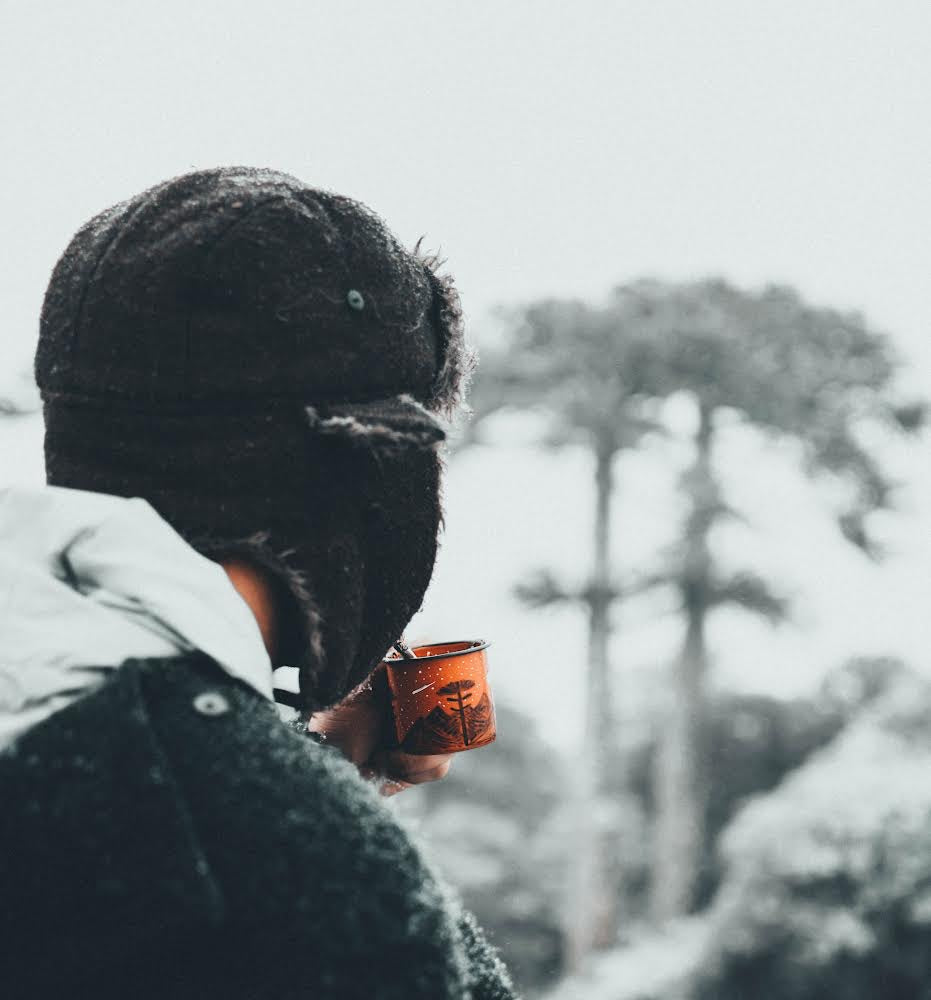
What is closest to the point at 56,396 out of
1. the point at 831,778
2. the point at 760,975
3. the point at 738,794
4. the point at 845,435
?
the point at 760,975

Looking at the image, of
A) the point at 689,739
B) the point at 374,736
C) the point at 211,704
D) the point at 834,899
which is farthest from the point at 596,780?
the point at 211,704

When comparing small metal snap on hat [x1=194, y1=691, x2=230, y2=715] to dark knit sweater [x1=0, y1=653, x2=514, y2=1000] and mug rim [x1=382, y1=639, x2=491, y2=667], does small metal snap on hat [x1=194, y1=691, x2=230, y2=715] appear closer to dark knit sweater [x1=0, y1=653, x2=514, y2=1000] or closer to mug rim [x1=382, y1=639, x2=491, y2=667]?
dark knit sweater [x1=0, y1=653, x2=514, y2=1000]

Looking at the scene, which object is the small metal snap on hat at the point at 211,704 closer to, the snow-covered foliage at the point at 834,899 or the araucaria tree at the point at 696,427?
the snow-covered foliage at the point at 834,899

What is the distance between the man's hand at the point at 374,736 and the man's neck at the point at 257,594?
0.34 metres

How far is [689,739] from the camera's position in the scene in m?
Result: 14.8

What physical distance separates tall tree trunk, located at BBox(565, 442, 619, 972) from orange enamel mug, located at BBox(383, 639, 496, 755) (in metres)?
13.3

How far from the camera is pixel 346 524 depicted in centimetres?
100

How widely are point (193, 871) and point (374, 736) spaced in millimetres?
601

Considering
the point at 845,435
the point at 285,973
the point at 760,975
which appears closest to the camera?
the point at 285,973

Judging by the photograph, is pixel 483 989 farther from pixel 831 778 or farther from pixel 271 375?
pixel 831 778

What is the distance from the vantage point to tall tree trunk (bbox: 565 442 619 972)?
1425 cm

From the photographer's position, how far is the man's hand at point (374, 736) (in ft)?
4.32

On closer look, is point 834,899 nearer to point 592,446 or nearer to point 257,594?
point 592,446

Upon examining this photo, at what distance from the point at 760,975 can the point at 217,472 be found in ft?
26.6
